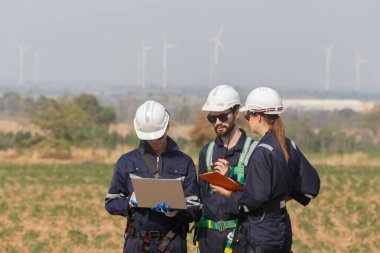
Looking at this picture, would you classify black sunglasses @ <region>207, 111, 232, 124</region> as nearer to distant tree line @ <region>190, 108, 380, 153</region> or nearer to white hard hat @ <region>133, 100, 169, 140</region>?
white hard hat @ <region>133, 100, 169, 140</region>

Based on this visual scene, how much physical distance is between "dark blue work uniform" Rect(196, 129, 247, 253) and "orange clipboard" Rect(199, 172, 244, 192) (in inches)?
6.7

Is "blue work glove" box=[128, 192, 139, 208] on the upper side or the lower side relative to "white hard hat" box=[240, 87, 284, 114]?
lower

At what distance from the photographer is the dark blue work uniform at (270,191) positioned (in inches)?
237

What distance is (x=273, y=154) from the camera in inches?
238

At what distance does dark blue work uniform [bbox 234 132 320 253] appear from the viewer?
6.03 meters

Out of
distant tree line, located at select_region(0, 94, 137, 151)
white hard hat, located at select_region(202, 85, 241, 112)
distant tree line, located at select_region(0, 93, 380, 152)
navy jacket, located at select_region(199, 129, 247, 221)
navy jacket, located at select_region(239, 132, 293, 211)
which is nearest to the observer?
navy jacket, located at select_region(239, 132, 293, 211)

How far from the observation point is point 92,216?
18.2 m

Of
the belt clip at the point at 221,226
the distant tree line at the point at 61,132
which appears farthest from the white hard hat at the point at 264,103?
the distant tree line at the point at 61,132

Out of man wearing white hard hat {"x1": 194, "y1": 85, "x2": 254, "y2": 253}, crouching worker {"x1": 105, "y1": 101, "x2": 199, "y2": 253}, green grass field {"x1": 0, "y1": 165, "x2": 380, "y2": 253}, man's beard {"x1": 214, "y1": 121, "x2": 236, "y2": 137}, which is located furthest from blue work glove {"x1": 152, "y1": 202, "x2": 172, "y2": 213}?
green grass field {"x1": 0, "y1": 165, "x2": 380, "y2": 253}

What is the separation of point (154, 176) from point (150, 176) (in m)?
0.03

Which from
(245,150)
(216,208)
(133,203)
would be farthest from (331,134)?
(133,203)

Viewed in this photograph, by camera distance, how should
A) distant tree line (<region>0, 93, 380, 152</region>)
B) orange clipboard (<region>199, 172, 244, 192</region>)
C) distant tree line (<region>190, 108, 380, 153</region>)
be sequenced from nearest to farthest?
orange clipboard (<region>199, 172, 244, 192</region>) → distant tree line (<region>0, 93, 380, 152</region>) → distant tree line (<region>190, 108, 380, 153</region>)

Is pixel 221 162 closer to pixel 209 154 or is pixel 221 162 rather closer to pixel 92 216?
pixel 209 154

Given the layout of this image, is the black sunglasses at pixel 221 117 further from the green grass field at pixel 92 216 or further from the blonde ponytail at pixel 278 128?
the green grass field at pixel 92 216
